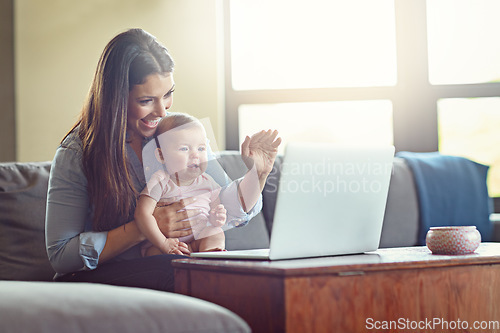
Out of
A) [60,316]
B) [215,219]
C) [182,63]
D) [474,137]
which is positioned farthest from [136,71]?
[474,137]

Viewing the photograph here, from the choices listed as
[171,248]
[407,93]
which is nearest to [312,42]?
[407,93]

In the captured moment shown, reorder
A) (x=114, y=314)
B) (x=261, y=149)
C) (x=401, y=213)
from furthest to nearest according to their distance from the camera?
(x=401, y=213) < (x=261, y=149) < (x=114, y=314)

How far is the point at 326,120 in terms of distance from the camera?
313cm

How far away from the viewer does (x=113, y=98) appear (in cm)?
156

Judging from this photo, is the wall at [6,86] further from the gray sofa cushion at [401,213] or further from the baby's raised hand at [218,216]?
the gray sofa cushion at [401,213]

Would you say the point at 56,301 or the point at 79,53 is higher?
the point at 79,53

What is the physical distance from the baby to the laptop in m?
0.32

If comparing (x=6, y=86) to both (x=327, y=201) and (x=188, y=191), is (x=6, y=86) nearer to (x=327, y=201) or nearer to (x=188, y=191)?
(x=188, y=191)

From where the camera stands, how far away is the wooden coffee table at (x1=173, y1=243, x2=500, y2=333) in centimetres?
97

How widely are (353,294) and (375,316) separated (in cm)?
6

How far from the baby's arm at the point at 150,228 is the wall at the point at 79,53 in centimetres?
144

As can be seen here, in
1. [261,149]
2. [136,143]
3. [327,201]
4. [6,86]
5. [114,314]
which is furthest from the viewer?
[6,86]

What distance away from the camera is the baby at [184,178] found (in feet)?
5.09

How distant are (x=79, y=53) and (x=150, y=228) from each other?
A: 1705 millimetres
